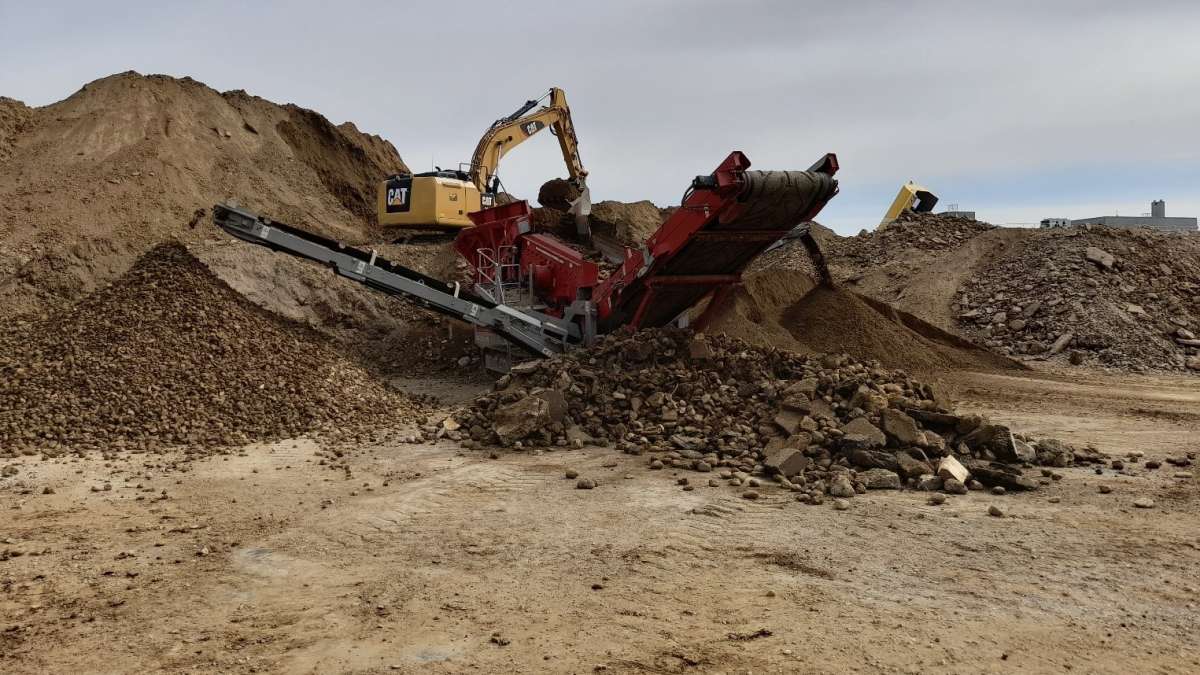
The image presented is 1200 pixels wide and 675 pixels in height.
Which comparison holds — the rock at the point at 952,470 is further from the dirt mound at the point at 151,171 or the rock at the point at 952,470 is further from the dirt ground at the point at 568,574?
the dirt mound at the point at 151,171

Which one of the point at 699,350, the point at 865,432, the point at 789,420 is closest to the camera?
the point at 865,432

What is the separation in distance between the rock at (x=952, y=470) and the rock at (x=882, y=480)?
1.00ft

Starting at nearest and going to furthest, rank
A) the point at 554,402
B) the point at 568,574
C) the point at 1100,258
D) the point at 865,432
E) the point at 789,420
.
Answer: the point at 568,574 → the point at 865,432 → the point at 789,420 → the point at 554,402 → the point at 1100,258

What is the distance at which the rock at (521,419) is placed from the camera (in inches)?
304

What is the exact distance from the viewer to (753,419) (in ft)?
24.5

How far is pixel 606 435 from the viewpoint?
7.77 m

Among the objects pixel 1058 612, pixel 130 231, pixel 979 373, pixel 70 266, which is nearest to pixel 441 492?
pixel 1058 612

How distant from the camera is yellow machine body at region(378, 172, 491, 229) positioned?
16891 millimetres

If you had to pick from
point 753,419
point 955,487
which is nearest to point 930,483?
point 955,487

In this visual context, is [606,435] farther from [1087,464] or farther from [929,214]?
[929,214]

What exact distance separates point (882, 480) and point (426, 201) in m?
12.4

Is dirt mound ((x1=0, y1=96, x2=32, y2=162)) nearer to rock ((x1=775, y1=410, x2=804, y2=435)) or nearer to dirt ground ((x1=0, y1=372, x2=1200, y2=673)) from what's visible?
dirt ground ((x1=0, y1=372, x2=1200, y2=673))

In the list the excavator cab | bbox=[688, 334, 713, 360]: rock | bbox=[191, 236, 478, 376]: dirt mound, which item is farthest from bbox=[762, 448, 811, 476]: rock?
the excavator cab

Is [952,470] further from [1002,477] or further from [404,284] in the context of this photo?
[404,284]
